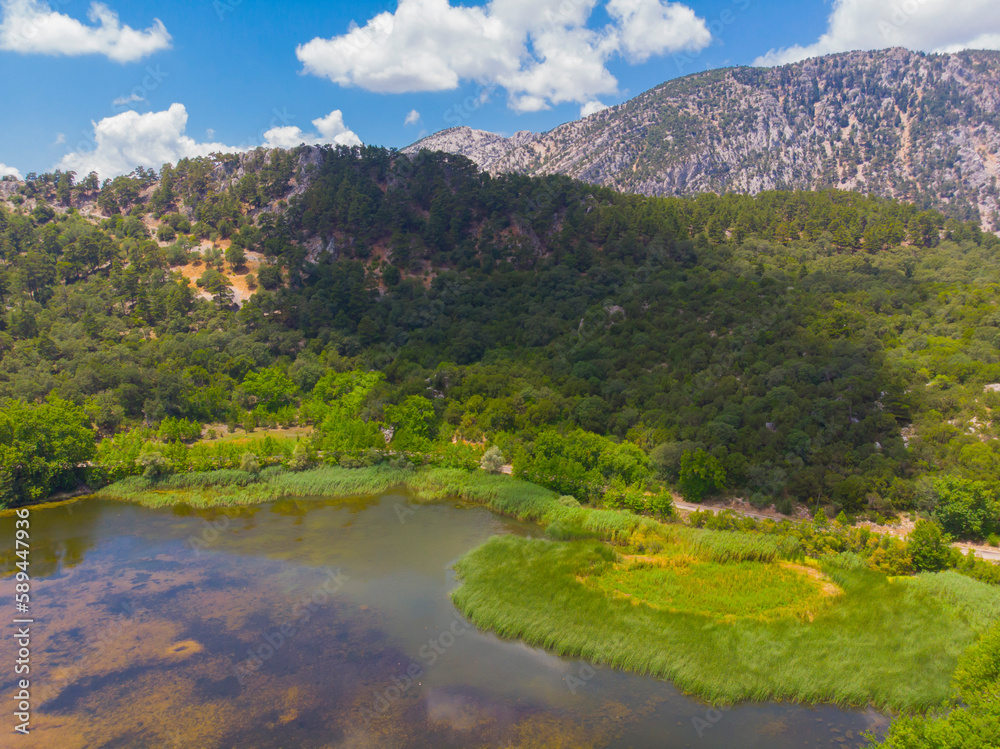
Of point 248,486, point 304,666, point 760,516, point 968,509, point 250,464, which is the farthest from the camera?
point 250,464

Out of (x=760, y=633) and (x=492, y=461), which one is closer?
(x=760, y=633)

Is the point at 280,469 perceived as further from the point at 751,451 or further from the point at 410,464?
the point at 751,451

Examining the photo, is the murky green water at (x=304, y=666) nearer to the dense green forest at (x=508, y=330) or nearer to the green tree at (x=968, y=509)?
the dense green forest at (x=508, y=330)

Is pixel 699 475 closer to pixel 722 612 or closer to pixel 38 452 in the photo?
pixel 722 612

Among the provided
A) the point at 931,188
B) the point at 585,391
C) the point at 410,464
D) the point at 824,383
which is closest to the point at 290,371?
the point at 410,464

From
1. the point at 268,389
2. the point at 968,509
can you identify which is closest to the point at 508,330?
the point at 268,389

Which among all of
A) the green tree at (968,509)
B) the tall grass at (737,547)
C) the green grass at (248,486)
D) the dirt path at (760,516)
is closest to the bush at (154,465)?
the green grass at (248,486)
